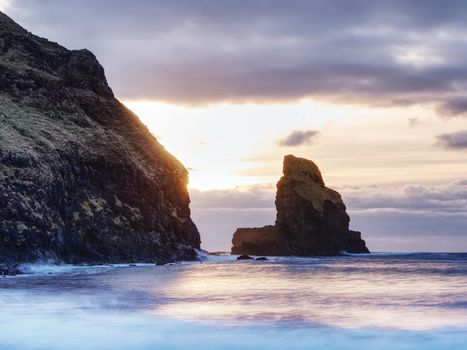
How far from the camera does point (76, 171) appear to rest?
299 ft

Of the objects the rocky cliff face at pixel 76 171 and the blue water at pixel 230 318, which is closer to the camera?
the blue water at pixel 230 318

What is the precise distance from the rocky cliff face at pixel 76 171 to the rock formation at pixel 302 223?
144 ft

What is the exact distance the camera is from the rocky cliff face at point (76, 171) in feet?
249

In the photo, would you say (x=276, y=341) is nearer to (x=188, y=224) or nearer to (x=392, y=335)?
(x=392, y=335)

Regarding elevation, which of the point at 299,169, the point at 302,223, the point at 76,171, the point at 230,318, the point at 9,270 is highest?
the point at 299,169

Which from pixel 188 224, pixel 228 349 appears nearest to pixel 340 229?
pixel 188 224

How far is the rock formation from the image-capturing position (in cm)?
→ 15538

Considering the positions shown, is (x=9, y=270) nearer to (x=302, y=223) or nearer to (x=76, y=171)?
(x=76, y=171)

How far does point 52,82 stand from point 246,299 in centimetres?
8238

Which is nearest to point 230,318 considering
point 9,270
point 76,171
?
point 9,270

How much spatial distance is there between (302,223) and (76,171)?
75.0 metres

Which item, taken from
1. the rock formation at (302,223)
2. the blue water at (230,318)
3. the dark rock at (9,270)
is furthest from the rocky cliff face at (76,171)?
the rock formation at (302,223)

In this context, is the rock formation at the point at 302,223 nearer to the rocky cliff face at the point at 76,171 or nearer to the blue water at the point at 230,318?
the rocky cliff face at the point at 76,171

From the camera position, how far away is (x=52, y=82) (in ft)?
360
